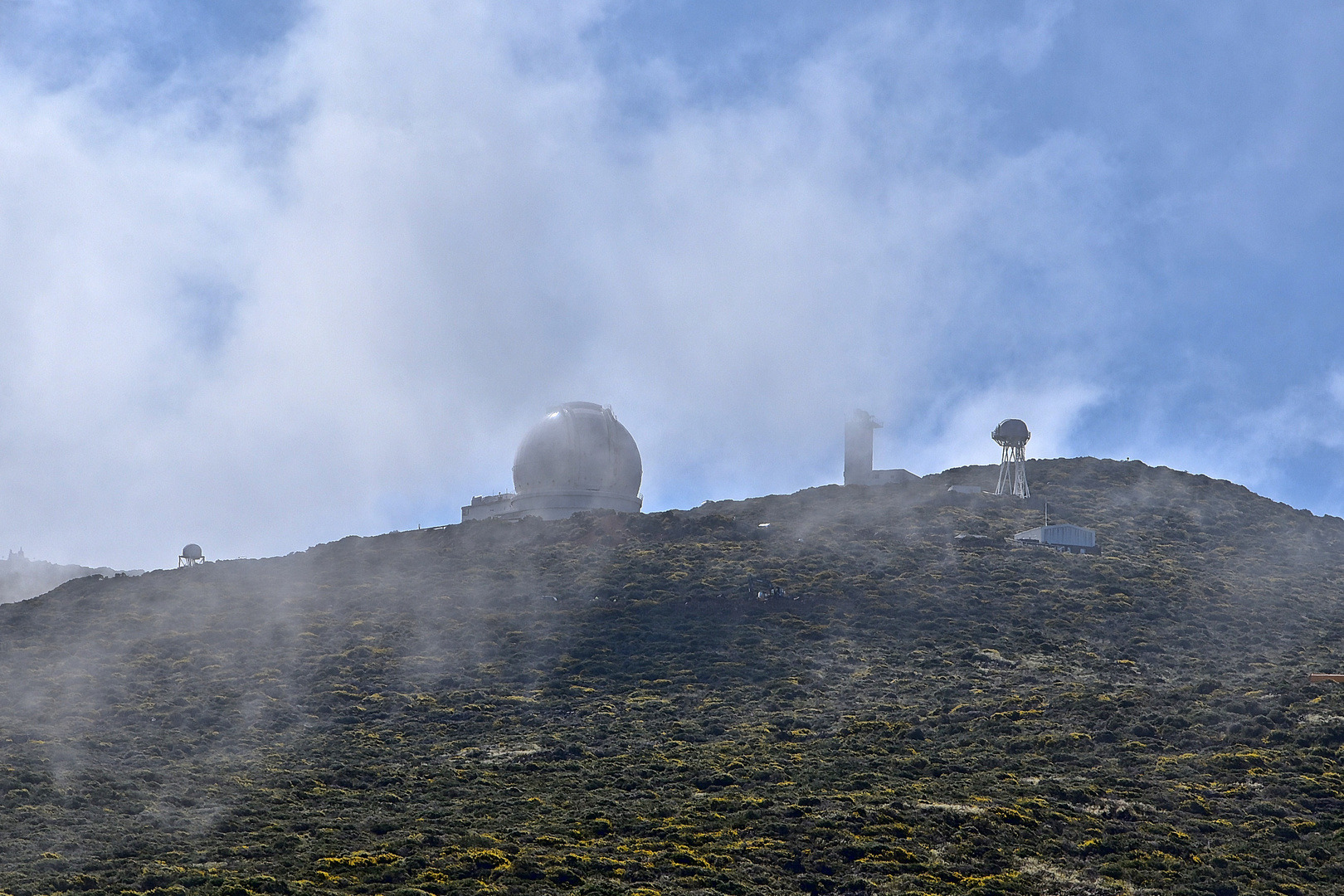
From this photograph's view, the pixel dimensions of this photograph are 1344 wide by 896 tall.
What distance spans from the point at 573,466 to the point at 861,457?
21170mm

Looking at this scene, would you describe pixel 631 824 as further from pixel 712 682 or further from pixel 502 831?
pixel 712 682

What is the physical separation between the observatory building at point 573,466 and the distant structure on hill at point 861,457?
A: 16.5 metres

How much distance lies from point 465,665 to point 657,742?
486 inches

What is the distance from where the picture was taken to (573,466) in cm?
6938

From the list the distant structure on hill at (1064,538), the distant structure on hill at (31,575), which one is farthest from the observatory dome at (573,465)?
the distant structure on hill at (31,575)

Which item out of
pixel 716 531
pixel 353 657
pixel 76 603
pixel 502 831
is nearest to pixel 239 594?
pixel 76 603

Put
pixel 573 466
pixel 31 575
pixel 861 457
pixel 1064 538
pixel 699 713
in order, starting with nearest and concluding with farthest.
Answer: pixel 699 713, pixel 1064 538, pixel 573 466, pixel 861 457, pixel 31 575

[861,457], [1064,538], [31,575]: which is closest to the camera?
[1064,538]

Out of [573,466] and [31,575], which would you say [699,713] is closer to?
[573,466]

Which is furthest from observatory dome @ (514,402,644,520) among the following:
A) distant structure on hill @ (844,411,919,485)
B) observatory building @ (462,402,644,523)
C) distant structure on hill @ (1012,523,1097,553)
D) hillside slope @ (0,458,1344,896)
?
distant structure on hill @ (1012,523,1097,553)

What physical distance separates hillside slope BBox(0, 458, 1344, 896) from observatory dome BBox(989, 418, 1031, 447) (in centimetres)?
407

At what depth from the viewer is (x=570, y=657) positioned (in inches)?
1807

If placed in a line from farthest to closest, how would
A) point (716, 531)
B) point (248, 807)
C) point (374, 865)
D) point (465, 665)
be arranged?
→ point (716, 531), point (465, 665), point (248, 807), point (374, 865)

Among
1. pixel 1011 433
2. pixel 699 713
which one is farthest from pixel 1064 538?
pixel 699 713
